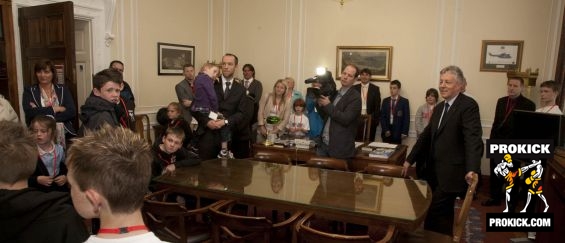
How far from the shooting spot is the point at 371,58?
6.75 m

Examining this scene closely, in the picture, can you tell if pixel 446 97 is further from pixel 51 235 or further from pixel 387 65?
pixel 387 65

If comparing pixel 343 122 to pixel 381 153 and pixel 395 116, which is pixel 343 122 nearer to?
pixel 381 153

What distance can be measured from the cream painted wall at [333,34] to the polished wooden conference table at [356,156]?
2414mm

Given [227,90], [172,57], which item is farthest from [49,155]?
[172,57]

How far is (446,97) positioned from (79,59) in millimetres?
4990

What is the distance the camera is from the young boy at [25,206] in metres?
1.48

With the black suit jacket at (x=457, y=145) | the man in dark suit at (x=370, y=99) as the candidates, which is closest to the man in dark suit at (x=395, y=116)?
the man in dark suit at (x=370, y=99)

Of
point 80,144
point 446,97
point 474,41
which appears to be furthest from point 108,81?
point 474,41

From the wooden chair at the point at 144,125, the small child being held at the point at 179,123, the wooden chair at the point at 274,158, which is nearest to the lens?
the wooden chair at the point at 274,158

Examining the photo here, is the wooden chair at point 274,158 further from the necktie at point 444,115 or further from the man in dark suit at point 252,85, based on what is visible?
the man in dark suit at point 252,85

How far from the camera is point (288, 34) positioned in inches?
289

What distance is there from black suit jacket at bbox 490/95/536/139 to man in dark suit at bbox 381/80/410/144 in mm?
1422

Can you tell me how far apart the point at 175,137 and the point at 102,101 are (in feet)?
2.58

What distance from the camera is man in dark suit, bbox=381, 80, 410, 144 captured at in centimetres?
632
